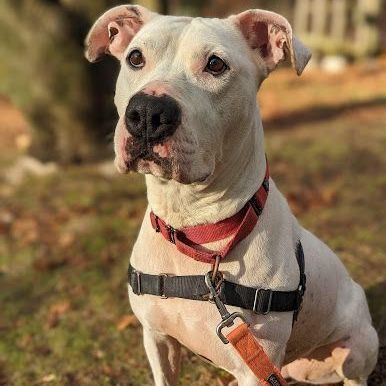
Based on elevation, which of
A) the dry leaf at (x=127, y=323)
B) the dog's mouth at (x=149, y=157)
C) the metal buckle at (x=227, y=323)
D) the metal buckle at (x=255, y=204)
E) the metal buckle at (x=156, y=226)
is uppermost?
the dog's mouth at (x=149, y=157)

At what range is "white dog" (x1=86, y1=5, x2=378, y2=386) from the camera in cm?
264

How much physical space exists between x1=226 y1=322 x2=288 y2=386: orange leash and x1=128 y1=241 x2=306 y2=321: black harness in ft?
0.38

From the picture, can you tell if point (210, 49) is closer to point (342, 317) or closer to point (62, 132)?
point (342, 317)

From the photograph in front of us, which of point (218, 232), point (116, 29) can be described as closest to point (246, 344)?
point (218, 232)

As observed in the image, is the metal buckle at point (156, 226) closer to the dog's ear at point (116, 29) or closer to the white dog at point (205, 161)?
the white dog at point (205, 161)

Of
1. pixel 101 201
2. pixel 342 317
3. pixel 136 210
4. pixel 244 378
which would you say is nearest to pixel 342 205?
pixel 136 210

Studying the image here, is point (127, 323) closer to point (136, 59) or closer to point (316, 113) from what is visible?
point (136, 59)

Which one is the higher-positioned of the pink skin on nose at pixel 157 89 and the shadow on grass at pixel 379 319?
the pink skin on nose at pixel 157 89

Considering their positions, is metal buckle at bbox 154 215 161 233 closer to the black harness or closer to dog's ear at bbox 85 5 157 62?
the black harness

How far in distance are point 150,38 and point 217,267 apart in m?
1.09

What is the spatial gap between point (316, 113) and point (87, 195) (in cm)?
469

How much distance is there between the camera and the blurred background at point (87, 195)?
468 cm

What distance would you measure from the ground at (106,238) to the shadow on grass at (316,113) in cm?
3

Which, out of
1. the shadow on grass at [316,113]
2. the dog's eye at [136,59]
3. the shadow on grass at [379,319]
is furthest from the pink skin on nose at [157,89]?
the shadow on grass at [316,113]
